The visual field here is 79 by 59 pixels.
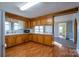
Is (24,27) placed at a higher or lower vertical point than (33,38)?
higher

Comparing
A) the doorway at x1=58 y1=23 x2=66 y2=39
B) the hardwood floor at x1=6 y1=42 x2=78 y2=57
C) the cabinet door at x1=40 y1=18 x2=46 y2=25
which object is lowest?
the hardwood floor at x1=6 y1=42 x2=78 y2=57

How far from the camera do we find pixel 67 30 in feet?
31.8

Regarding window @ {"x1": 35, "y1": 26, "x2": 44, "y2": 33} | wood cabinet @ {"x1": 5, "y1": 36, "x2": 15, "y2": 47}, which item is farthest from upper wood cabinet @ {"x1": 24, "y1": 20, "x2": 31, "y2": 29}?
wood cabinet @ {"x1": 5, "y1": 36, "x2": 15, "y2": 47}

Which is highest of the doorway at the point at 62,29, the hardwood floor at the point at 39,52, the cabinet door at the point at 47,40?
the doorway at the point at 62,29

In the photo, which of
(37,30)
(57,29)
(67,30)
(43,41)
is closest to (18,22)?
(37,30)

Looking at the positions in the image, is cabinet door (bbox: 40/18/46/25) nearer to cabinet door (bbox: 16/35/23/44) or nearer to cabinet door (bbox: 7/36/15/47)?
cabinet door (bbox: 16/35/23/44)

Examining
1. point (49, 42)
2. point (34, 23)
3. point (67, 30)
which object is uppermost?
point (34, 23)

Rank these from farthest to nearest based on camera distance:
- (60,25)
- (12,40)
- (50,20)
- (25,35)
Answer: (60,25) → (25,35) → (50,20) → (12,40)

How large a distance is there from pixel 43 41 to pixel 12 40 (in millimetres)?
2059

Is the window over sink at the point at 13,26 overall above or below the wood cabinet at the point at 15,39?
above

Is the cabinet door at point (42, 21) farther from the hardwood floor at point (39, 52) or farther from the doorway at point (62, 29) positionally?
the doorway at point (62, 29)

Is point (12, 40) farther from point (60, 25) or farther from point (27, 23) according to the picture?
point (60, 25)

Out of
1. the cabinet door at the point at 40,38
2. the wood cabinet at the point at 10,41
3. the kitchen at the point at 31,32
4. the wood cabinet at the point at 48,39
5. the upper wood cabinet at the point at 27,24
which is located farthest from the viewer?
the upper wood cabinet at the point at 27,24

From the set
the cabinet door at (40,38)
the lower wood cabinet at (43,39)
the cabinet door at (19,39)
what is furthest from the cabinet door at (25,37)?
the cabinet door at (40,38)
